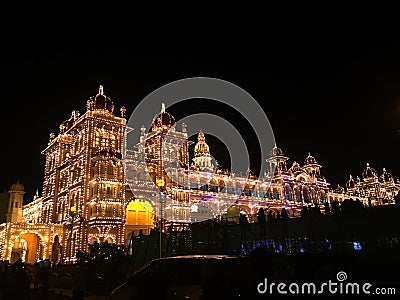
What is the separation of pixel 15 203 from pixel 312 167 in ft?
183

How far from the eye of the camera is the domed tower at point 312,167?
72625mm

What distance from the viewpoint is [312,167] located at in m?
72.7

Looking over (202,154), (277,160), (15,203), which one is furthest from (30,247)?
(277,160)

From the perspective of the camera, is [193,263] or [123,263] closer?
[193,263]

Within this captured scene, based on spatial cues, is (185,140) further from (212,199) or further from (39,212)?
(39,212)

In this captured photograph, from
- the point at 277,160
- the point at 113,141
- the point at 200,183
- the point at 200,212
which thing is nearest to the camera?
the point at 113,141

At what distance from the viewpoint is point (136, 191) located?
42875 mm

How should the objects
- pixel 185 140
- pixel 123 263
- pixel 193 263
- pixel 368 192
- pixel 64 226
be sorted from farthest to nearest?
pixel 368 192 → pixel 185 140 → pixel 64 226 → pixel 123 263 → pixel 193 263

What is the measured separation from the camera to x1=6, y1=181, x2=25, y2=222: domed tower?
56531 mm

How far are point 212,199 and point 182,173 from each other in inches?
250

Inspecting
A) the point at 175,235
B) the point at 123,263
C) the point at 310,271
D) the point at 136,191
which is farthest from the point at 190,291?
the point at 136,191

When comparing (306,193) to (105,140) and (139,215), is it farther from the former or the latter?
(105,140)

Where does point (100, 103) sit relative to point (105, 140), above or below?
above

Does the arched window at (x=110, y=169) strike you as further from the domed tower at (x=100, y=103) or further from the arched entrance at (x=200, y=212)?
the arched entrance at (x=200, y=212)
